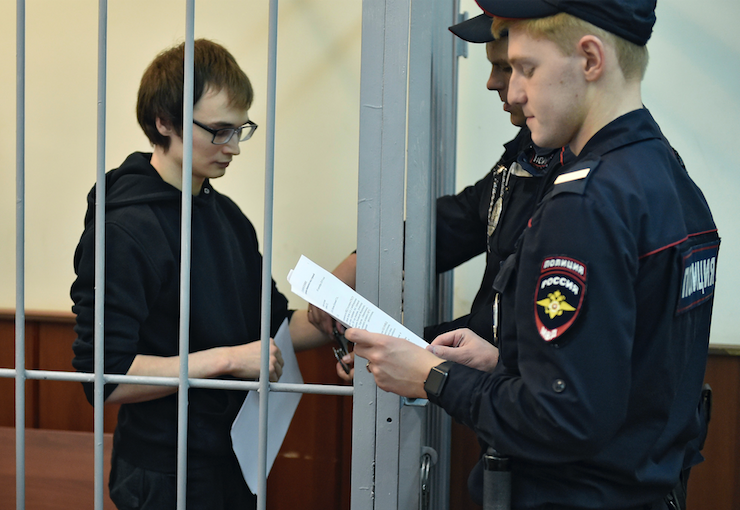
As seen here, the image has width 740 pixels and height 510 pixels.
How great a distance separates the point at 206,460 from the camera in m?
1.36

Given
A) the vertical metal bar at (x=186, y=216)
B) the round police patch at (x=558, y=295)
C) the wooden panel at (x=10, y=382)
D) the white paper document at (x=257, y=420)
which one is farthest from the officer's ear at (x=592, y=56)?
the wooden panel at (x=10, y=382)

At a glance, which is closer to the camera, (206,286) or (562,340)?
(562,340)

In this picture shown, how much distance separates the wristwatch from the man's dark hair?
2.75 ft

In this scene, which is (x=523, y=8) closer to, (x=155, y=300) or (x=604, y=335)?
(x=604, y=335)

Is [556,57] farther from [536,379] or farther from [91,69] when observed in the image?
[91,69]

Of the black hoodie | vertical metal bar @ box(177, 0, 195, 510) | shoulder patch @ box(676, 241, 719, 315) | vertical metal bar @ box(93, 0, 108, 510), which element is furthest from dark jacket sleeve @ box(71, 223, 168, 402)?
shoulder patch @ box(676, 241, 719, 315)

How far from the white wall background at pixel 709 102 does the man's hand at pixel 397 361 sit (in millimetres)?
1337

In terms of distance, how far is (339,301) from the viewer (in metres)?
0.90

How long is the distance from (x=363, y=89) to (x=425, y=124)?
0.11 meters

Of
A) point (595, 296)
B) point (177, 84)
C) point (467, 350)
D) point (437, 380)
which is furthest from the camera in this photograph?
point (177, 84)

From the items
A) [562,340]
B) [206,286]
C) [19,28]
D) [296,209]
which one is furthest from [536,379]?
[296,209]

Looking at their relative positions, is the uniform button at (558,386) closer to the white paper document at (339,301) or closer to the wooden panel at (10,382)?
the white paper document at (339,301)

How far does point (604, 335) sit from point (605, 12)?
0.38 m

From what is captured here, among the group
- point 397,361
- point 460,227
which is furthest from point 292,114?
point 397,361
